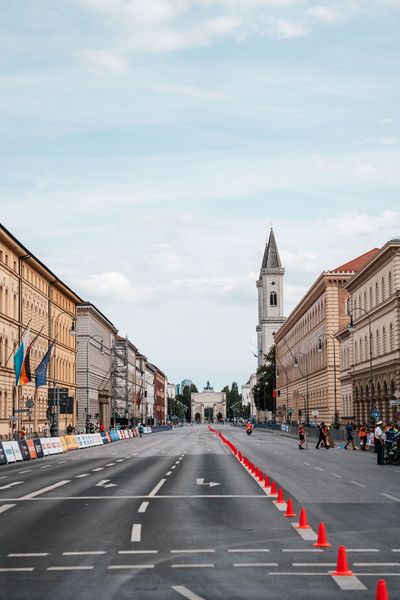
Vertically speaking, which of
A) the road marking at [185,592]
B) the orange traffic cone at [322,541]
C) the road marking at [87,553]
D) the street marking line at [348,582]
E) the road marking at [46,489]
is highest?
the orange traffic cone at [322,541]

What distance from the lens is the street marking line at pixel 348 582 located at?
11977mm

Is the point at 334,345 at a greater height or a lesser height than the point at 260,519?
greater

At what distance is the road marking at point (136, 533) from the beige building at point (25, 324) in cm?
4495

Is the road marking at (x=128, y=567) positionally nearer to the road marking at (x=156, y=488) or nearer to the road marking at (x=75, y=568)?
the road marking at (x=75, y=568)

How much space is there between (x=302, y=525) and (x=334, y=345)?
Result: 94.4 meters

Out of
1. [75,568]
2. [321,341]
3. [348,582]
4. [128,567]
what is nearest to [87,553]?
[75,568]

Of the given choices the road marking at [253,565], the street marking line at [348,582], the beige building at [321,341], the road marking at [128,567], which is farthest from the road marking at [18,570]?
the beige building at [321,341]

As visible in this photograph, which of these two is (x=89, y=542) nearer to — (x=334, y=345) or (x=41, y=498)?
(x=41, y=498)

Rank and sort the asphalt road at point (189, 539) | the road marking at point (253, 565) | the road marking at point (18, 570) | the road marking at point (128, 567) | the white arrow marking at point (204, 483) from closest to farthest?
the asphalt road at point (189, 539) → the road marking at point (18, 570) → the road marking at point (128, 567) → the road marking at point (253, 565) → the white arrow marking at point (204, 483)

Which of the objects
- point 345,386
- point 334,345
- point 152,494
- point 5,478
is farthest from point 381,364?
point 152,494

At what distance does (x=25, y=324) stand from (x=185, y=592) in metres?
76.9

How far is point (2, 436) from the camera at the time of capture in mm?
74250

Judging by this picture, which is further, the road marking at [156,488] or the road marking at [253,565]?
the road marking at [156,488]

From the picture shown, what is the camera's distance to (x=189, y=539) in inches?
659
